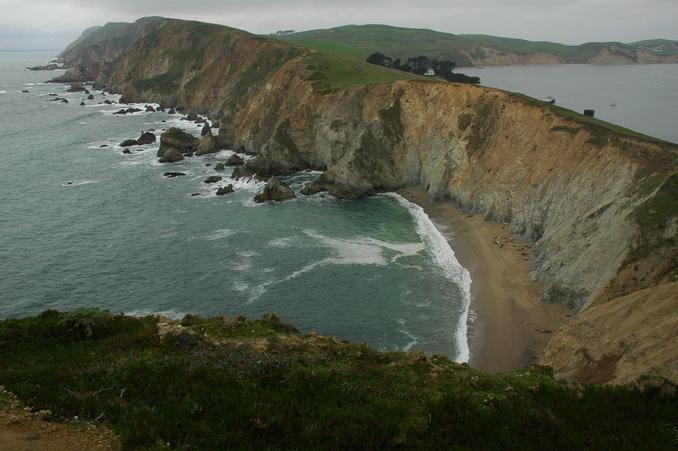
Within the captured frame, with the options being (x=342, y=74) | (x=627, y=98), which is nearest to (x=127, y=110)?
(x=342, y=74)

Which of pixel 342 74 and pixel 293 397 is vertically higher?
pixel 342 74

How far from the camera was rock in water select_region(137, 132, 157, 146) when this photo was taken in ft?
295

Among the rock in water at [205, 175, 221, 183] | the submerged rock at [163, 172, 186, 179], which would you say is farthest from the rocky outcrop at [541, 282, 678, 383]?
the submerged rock at [163, 172, 186, 179]

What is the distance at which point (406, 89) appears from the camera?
2731 inches

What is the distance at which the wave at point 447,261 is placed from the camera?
111 ft

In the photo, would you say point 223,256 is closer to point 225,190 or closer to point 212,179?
point 225,190

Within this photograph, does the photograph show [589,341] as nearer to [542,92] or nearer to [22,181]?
[22,181]

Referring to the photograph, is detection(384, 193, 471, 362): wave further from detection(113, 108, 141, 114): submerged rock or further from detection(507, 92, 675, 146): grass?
detection(113, 108, 141, 114): submerged rock

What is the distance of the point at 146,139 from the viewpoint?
9031 cm

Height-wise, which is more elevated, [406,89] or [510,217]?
[406,89]

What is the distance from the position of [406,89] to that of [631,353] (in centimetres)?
5394

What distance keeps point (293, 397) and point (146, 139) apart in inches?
3344

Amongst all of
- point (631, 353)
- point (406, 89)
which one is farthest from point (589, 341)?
point (406, 89)

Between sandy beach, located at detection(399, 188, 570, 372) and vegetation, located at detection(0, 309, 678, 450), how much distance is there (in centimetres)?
1308
